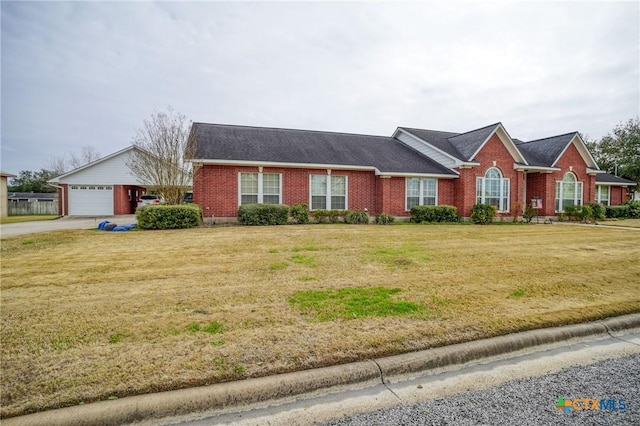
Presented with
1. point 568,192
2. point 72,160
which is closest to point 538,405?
point 568,192

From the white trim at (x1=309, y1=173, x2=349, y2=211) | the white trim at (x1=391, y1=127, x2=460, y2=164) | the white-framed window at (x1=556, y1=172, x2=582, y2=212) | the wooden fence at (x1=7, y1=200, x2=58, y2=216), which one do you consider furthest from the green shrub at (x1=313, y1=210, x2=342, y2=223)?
the wooden fence at (x1=7, y1=200, x2=58, y2=216)

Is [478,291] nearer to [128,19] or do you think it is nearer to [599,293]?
[599,293]

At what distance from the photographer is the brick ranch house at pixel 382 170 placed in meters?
15.7

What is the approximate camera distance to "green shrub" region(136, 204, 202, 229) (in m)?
12.7

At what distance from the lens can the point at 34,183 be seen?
51562mm

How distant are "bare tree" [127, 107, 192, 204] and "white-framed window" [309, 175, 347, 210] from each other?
683 centimetres

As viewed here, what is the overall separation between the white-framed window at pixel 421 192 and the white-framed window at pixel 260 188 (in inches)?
312

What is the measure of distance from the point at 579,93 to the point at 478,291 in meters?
33.0

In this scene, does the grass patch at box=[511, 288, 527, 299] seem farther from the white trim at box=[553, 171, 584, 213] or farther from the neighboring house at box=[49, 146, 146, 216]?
the neighboring house at box=[49, 146, 146, 216]

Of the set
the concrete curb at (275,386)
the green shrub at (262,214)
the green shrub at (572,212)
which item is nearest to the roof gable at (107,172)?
the green shrub at (262,214)

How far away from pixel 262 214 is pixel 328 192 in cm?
437

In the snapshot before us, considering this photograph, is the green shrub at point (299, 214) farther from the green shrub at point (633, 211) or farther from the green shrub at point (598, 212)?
the green shrub at point (633, 211)

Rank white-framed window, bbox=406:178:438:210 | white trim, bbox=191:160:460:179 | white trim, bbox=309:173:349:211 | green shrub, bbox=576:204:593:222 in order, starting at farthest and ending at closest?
green shrub, bbox=576:204:593:222, white-framed window, bbox=406:178:438:210, white trim, bbox=309:173:349:211, white trim, bbox=191:160:460:179

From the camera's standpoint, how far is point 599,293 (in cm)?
527
